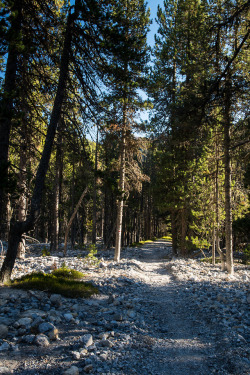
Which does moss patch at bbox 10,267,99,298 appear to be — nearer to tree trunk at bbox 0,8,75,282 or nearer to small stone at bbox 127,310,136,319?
tree trunk at bbox 0,8,75,282

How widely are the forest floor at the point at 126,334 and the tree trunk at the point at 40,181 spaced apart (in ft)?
2.71

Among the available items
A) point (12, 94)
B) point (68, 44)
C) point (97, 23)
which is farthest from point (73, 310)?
point (97, 23)

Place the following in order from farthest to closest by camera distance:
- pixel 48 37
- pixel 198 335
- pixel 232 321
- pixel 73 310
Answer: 1. pixel 48 37
2. pixel 73 310
3. pixel 232 321
4. pixel 198 335

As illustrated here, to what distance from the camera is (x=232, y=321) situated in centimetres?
539

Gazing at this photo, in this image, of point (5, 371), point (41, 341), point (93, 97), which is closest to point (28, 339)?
point (41, 341)

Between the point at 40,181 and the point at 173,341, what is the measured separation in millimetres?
4772

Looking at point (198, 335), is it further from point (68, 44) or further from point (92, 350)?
point (68, 44)

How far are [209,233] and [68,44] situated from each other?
552 inches

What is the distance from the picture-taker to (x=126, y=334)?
4727 millimetres

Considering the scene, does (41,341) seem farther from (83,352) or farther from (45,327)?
(83,352)

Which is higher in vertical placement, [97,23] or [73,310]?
[97,23]

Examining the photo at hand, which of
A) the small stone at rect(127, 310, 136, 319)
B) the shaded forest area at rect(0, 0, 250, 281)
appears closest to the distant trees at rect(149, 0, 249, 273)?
the shaded forest area at rect(0, 0, 250, 281)

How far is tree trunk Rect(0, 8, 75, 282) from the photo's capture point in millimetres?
6578

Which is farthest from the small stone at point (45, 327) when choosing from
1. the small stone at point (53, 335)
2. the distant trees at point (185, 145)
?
the distant trees at point (185, 145)
